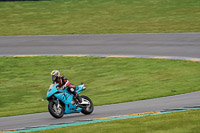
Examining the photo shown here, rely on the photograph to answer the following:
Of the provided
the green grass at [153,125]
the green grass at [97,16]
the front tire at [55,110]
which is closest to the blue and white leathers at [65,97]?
the front tire at [55,110]

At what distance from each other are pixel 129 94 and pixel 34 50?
13.2 meters

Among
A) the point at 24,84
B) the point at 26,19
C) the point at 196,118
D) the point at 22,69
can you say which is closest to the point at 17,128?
the point at 196,118

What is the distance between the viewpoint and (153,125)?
456 inches

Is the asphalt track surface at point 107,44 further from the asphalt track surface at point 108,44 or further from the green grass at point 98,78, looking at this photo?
the green grass at point 98,78

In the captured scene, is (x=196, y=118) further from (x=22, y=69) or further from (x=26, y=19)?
(x=26, y=19)

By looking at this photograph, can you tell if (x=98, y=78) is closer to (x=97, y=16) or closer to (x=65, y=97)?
(x=65, y=97)

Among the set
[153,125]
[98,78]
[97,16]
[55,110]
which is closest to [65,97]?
[55,110]

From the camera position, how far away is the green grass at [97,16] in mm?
37000

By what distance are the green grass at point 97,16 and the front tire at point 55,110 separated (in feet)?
70.0

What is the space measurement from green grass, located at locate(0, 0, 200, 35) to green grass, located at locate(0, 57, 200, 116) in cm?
992

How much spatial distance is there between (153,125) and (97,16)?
105 ft

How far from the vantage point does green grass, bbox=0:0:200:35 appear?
3700 cm

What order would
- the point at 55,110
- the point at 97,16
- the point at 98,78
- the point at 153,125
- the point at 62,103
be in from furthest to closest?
1. the point at 97,16
2. the point at 98,78
3. the point at 62,103
4. the point at 55,110
5. the point at 153,125

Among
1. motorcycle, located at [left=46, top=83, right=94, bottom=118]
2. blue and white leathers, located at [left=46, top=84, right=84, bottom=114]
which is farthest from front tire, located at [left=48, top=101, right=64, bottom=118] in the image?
blue and white leathers, located at [left=46, top=84, right=84, bottom=114]
